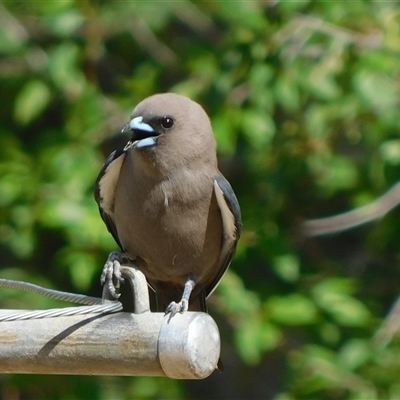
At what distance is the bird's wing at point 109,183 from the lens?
12.5ft

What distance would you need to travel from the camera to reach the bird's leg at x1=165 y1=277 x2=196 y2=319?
288 centimetres

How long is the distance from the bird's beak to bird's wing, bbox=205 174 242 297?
300 millimetres

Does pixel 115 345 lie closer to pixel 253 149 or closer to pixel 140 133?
pixel 140 133

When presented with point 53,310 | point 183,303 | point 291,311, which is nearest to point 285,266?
point 291,311

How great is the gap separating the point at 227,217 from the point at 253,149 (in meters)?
1.55

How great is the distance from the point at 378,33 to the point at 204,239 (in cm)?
166

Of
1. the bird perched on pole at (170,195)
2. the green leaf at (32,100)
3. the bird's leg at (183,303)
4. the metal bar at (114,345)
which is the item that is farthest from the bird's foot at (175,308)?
the green leaf at (32,100)

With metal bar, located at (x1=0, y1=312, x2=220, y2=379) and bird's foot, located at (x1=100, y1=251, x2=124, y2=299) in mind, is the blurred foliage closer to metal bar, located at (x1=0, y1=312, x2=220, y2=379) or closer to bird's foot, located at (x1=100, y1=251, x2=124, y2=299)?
bird's foot, located at (x1=100, y1=251, x2=124, y2=299)

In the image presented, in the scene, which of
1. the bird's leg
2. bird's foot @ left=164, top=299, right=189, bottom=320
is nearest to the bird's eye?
the bird's leg

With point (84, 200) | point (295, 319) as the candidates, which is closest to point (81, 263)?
point (84, 200)

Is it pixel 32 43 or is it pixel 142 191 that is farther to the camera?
pixel 32 43

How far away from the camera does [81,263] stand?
4777 millimetres

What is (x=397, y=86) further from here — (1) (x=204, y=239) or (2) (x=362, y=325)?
(1) (x=204, y=239)

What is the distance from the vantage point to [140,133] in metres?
3.68
